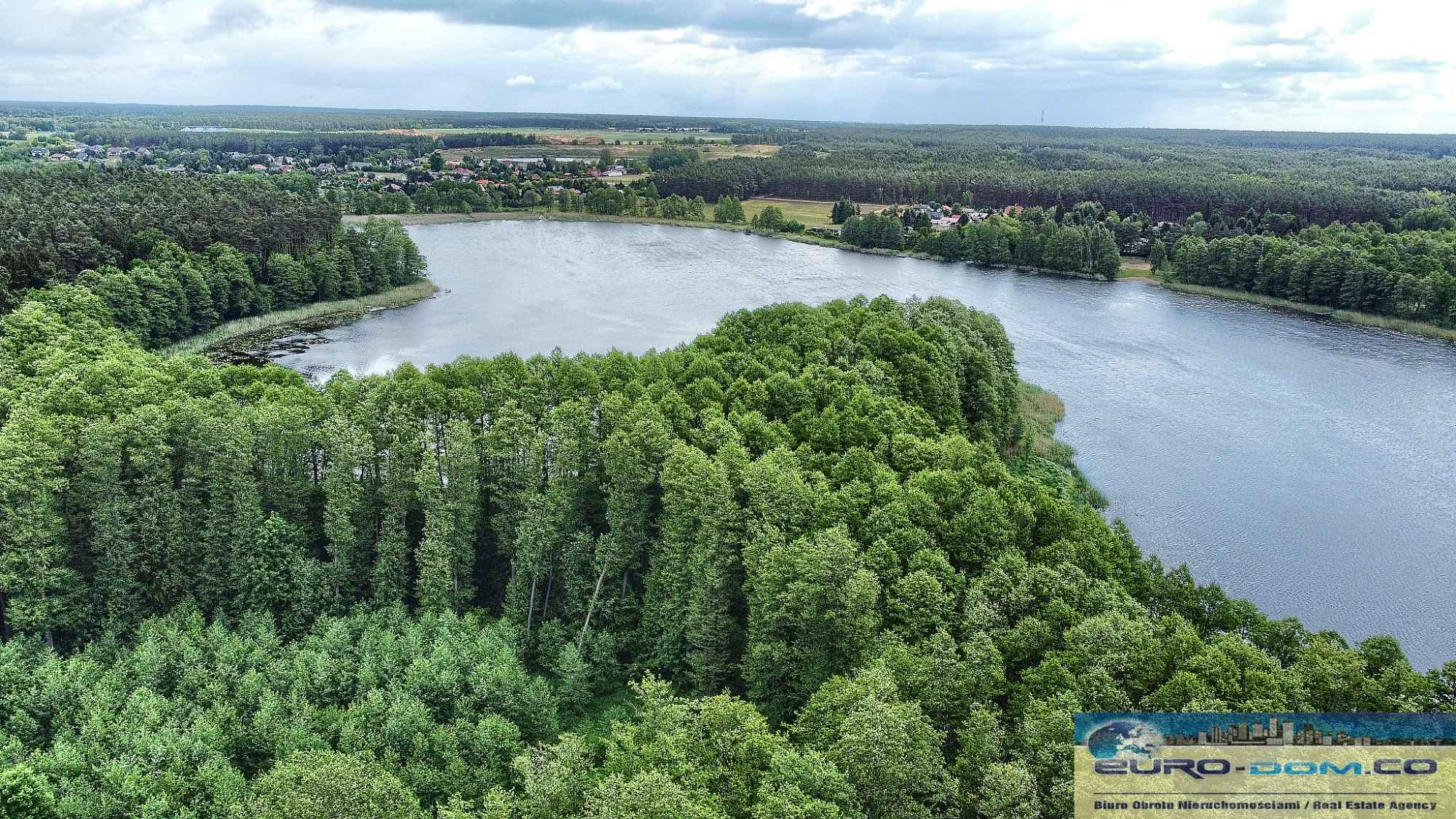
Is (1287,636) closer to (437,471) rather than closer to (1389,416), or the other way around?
(437,471)

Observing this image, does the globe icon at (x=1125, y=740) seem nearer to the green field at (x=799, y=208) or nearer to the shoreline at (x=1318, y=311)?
the shoreline at (x=1318, y=311)

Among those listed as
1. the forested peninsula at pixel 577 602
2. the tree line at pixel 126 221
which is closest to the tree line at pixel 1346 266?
the forested peninsula at pixel 577 602

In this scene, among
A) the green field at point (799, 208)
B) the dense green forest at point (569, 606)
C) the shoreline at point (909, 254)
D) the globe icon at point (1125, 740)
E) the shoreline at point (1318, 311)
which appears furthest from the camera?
the green field at point (799, 208)

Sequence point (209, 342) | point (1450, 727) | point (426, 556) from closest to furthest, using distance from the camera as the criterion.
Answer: point (1450, 727) → point (426, 556) → point (209, 342)

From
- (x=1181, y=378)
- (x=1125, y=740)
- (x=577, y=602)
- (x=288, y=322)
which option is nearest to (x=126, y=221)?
(x=288, y=322)

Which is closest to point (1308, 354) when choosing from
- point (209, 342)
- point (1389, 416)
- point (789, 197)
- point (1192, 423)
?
point (1389, 416)

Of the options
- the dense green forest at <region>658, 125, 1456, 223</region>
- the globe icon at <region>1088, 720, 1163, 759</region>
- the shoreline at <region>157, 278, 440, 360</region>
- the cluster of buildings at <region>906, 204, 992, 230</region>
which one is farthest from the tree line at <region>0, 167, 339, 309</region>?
the dense green forest at <region>658, 125, 1456, 223</region>
